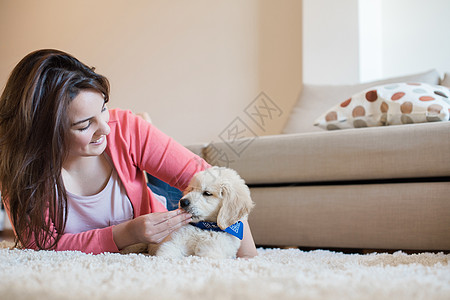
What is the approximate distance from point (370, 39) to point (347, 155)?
5.21 ft

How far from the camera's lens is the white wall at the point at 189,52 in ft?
10.1

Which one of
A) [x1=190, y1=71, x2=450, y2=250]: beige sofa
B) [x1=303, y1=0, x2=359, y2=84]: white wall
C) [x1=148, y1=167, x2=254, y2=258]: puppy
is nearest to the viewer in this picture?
[x1=148, y1=167, x2=254, y2=258]: puppy

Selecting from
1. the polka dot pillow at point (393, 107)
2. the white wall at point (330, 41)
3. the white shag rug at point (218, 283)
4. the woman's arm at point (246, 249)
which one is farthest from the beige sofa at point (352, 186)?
the white wall at point (330, 41)

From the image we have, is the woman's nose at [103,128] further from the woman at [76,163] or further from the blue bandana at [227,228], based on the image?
the blue bandana at [227,228]

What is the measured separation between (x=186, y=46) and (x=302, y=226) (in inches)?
91.7

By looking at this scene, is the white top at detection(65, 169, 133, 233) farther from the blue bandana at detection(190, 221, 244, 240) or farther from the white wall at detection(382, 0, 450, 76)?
the white wall at detection(382, 0, 450, 76)

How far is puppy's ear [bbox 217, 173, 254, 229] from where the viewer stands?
1053mm

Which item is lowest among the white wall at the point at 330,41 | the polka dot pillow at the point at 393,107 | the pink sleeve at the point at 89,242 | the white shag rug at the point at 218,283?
the pink sleeve at the point at 89,242

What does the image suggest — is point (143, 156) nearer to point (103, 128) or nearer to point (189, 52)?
point (103, 128)

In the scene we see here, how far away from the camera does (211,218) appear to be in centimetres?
110

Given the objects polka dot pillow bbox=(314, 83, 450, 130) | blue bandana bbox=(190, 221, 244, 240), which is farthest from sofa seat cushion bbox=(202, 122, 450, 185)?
blue bandana bbox=(190, 221, 244, 240)

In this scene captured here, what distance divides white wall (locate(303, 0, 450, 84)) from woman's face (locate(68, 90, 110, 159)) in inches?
80.6

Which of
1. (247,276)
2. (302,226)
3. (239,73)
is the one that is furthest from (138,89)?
(247,276)

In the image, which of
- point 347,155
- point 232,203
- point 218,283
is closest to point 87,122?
point 232,203
